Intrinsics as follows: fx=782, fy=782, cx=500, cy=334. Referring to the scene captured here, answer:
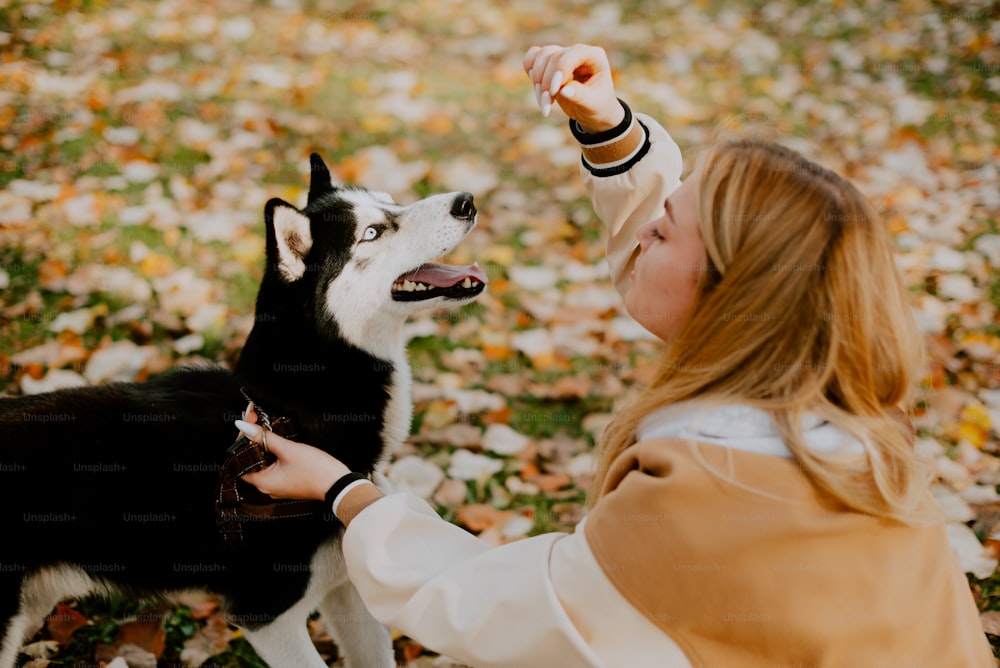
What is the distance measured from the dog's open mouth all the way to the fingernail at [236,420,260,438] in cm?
61

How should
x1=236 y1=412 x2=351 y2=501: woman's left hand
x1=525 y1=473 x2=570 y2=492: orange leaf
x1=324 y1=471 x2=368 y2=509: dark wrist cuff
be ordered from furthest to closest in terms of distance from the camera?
1. x1=525 y1=473 x2=570 y2=492: orange leaf
2. x1=236 y1=412 x2=351 y2=501: woman's left hand
3. x1=324 y1=471 x2=368 y2=509: dark wrist cuff

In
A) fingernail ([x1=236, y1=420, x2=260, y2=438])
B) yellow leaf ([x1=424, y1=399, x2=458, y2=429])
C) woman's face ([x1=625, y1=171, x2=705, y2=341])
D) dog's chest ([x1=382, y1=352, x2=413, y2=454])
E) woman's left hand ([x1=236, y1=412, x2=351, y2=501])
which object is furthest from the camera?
yellow leaf ([x1=424, y1=399, x2=458, y2=429])

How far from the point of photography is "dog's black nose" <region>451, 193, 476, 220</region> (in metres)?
2.55

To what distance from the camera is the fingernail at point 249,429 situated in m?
2.04

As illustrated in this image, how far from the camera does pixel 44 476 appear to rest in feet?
7.19

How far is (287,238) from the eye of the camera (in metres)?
2.33

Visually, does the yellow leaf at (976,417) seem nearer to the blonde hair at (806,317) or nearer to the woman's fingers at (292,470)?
the blonde hair at (806,317)

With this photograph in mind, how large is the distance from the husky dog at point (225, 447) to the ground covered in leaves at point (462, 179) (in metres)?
0.54

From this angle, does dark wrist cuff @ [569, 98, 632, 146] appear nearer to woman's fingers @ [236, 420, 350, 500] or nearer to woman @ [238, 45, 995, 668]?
woman @ [238, 45, 995, 668]

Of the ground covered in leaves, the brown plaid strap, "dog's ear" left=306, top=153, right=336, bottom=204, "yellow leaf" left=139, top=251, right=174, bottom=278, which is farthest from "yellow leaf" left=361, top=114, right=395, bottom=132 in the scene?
the brown plaid strap

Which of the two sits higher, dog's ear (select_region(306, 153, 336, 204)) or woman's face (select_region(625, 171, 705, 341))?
woman's face (select_region(625, 171, 705, 341))

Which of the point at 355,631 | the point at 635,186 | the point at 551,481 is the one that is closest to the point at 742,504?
the point at 635,186

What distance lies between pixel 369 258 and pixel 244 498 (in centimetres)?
82

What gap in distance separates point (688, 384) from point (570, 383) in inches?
89.5
